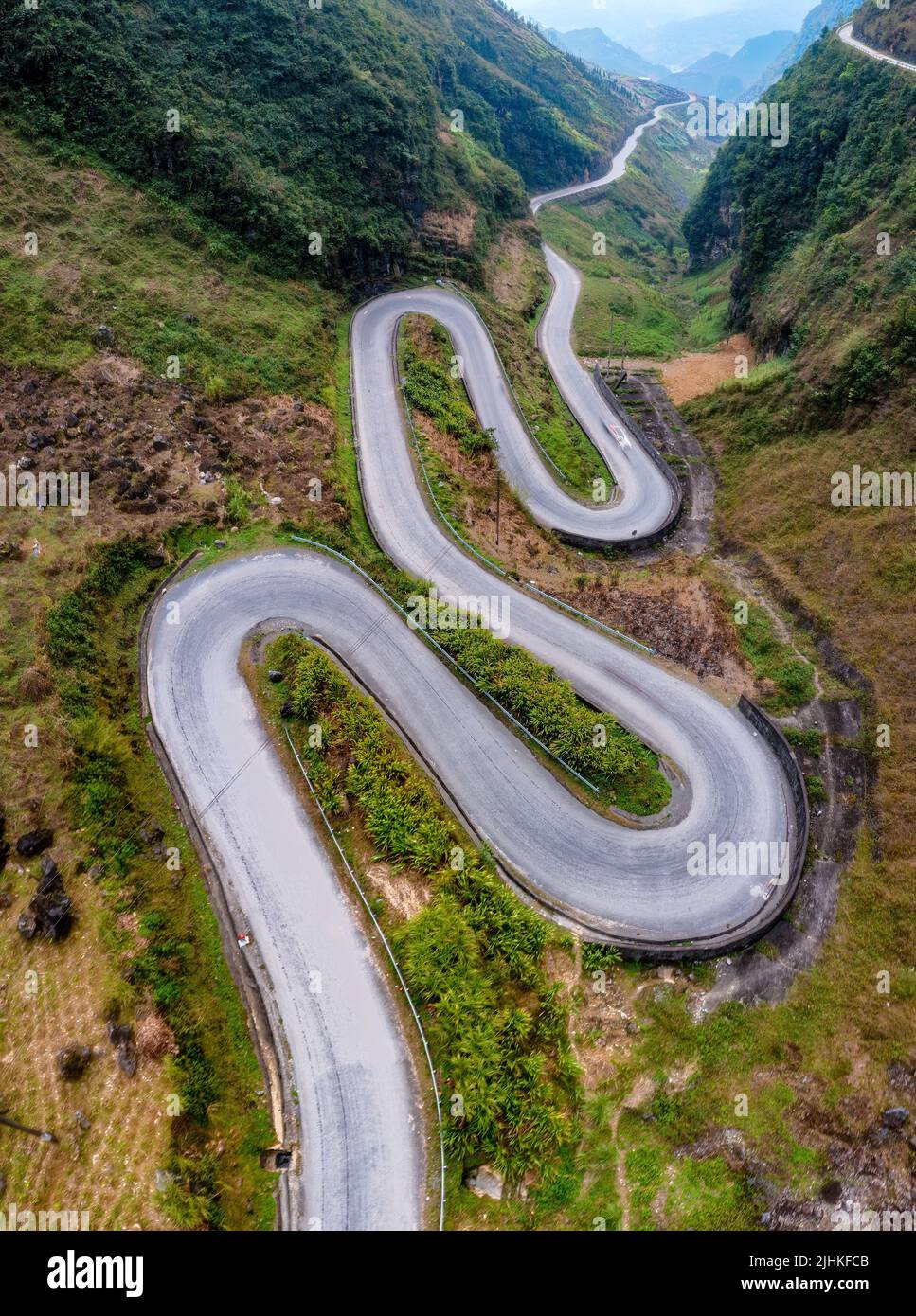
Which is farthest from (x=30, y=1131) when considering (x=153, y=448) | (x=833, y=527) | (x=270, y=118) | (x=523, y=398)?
(x=270, y=118)

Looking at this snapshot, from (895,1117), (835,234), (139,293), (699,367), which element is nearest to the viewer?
(895,1117)

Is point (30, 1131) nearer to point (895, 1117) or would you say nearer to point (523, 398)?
point (895, 1117)

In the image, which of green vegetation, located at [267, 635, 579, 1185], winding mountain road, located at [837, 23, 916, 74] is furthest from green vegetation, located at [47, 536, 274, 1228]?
winding mountain road, located at [837, 23, 916, 74]

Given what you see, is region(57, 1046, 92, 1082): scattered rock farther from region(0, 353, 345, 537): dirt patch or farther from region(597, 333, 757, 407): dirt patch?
region(597, 333, 757, 407): dirt patch

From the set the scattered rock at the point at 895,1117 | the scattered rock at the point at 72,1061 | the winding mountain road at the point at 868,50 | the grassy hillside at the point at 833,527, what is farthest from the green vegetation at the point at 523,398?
the winding mountain road at the point at 868,50

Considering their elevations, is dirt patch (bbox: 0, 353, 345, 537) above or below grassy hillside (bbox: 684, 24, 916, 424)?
below

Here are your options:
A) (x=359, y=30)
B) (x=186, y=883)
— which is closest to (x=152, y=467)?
(x=186, y=883)
